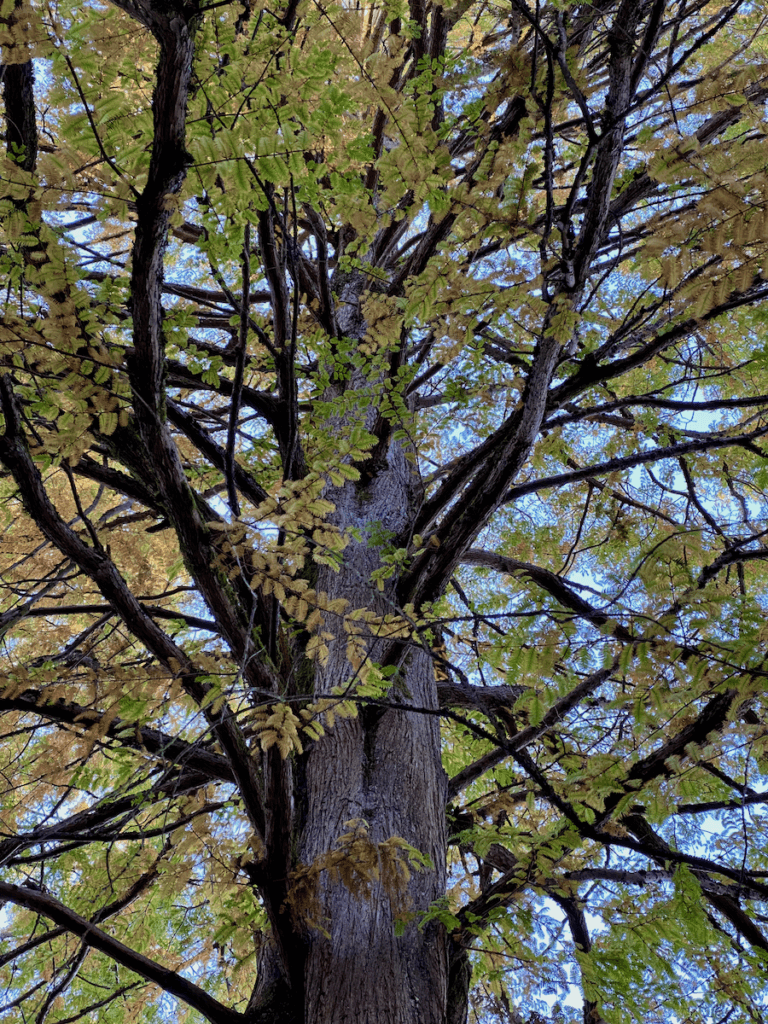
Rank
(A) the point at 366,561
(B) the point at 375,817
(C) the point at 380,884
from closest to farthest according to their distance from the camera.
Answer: (C) the point at 380,884 < (B) the point at 375,817 < (A) the point at 366,561

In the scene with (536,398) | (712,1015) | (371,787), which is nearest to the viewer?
(536,398)

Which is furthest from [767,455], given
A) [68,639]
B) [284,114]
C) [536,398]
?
[68,639]

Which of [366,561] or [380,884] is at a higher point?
[366,561]

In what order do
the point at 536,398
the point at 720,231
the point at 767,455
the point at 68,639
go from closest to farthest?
1. the point at 720,231
2. the point at 536,398
3. the point at 767,455
4. the point at 68,639

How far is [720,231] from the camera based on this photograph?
205 centimetres

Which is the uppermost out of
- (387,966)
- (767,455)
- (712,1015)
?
(767,455)

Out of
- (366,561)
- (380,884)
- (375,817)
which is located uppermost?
(366,561)

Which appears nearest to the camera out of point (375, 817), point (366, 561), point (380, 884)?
point (380, 884)

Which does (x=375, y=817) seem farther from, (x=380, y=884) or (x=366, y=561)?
(x=366, y=561)

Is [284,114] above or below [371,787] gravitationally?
above

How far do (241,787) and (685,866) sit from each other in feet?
4.94

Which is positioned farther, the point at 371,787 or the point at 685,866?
the point at 371,787

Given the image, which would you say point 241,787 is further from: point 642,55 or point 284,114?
point 642,55

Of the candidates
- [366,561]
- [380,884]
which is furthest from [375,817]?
[366,561]
